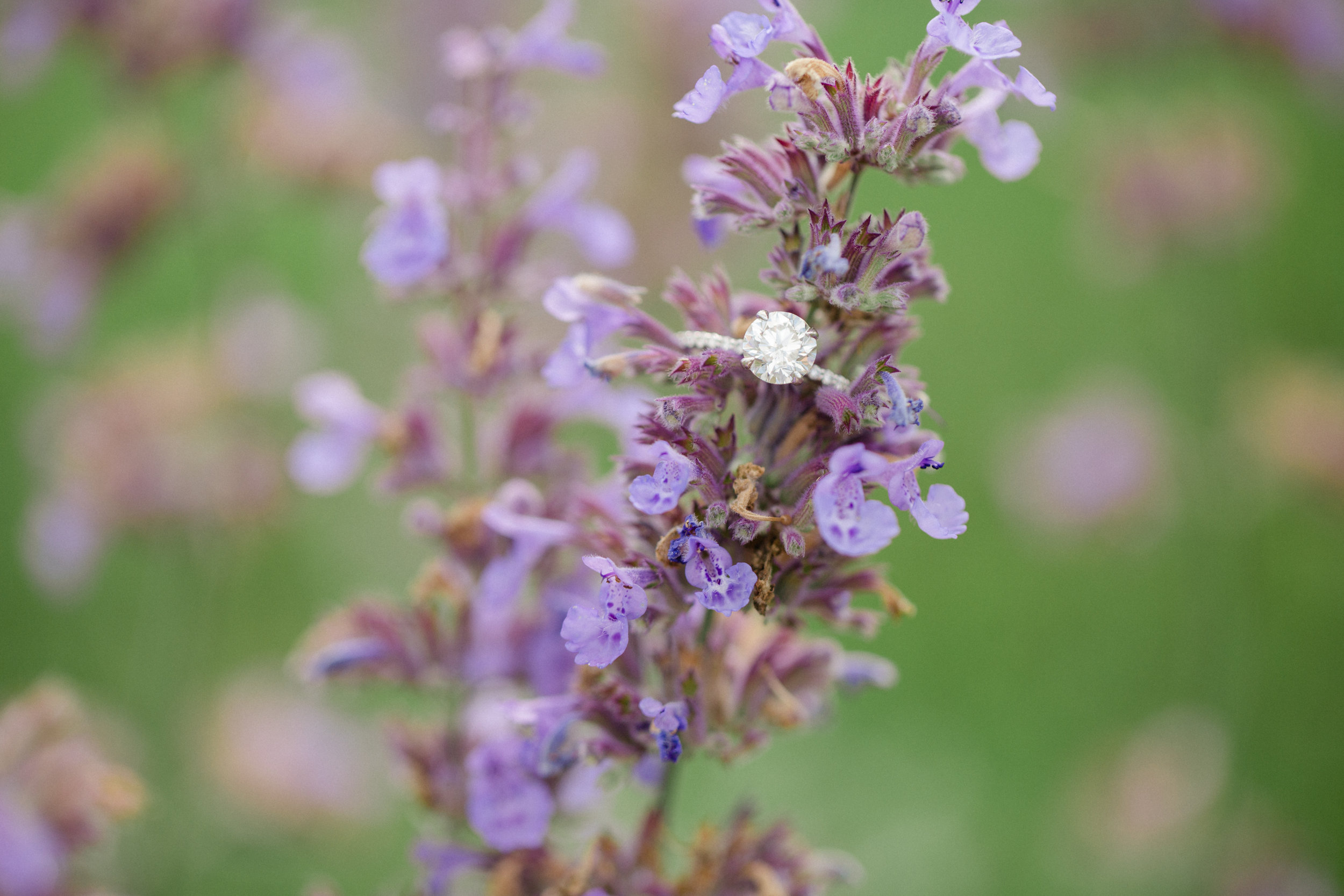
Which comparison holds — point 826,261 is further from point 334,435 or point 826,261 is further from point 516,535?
point 334,435

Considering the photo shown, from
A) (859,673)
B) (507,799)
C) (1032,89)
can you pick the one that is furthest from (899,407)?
(507,799)

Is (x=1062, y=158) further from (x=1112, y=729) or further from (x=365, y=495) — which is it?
(x=365, y=495)

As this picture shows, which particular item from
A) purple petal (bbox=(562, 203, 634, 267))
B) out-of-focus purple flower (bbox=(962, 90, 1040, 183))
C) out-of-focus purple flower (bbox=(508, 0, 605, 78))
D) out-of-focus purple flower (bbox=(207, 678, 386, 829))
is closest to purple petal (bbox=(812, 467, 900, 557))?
out-of-focus purple flower (bbox=(962, 90, 1040, 183))

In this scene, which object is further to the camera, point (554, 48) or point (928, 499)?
point (554, 48)

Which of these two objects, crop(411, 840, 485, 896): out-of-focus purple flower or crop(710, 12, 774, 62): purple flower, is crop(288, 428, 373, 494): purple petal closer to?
crop(411, 840, 485, 896): out-of-focus purple flower

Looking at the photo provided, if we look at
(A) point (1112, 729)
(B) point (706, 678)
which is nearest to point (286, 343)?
(B) point (706, 678)

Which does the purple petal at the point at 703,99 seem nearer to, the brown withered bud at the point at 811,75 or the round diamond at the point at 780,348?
the brown withered bud at the point at 811,75

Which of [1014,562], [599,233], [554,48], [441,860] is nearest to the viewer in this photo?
[441,860]
